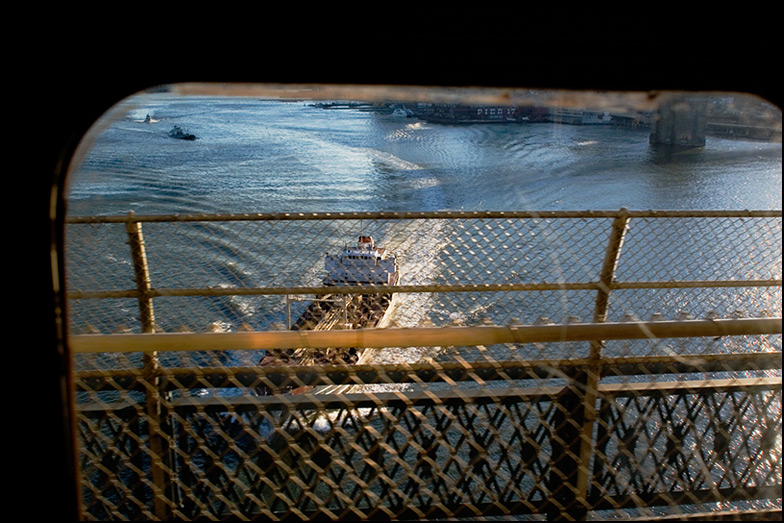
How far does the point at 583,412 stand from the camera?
209 cm

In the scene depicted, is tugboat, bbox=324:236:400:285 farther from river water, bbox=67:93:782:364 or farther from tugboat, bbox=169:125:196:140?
tugboat, bbox=169:125:196:140

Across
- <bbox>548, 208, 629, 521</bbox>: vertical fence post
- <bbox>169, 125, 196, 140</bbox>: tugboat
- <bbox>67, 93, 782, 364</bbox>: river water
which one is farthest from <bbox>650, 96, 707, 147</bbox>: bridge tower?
<bbox>169, 125, 196, 140</bbox>: tugboat

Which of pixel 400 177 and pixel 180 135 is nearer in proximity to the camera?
pixel 400 177

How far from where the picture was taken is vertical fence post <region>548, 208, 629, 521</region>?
1972 millimetres

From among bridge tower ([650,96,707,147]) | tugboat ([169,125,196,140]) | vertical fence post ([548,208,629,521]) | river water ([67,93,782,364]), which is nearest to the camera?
bridge tower ([650,96,707,147])

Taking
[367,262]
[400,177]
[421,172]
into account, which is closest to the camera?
[367,262]

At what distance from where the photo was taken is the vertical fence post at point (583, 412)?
197 cm

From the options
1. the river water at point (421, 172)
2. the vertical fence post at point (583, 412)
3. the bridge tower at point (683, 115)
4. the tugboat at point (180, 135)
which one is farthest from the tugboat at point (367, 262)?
the tugboat at point (180, 135)

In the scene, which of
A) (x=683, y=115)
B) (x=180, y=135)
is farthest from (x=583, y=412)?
(x=180, y=135)

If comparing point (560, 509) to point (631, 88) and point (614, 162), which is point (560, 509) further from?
point (614, 162)

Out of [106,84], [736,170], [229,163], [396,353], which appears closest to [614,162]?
[736,170]

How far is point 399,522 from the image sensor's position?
2029 mm

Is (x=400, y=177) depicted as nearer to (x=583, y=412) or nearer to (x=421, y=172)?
(x=421, y=172)

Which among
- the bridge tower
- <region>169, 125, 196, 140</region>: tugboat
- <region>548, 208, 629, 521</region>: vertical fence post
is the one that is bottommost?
<region>169, 125, 196, 140</region>: tugboat
